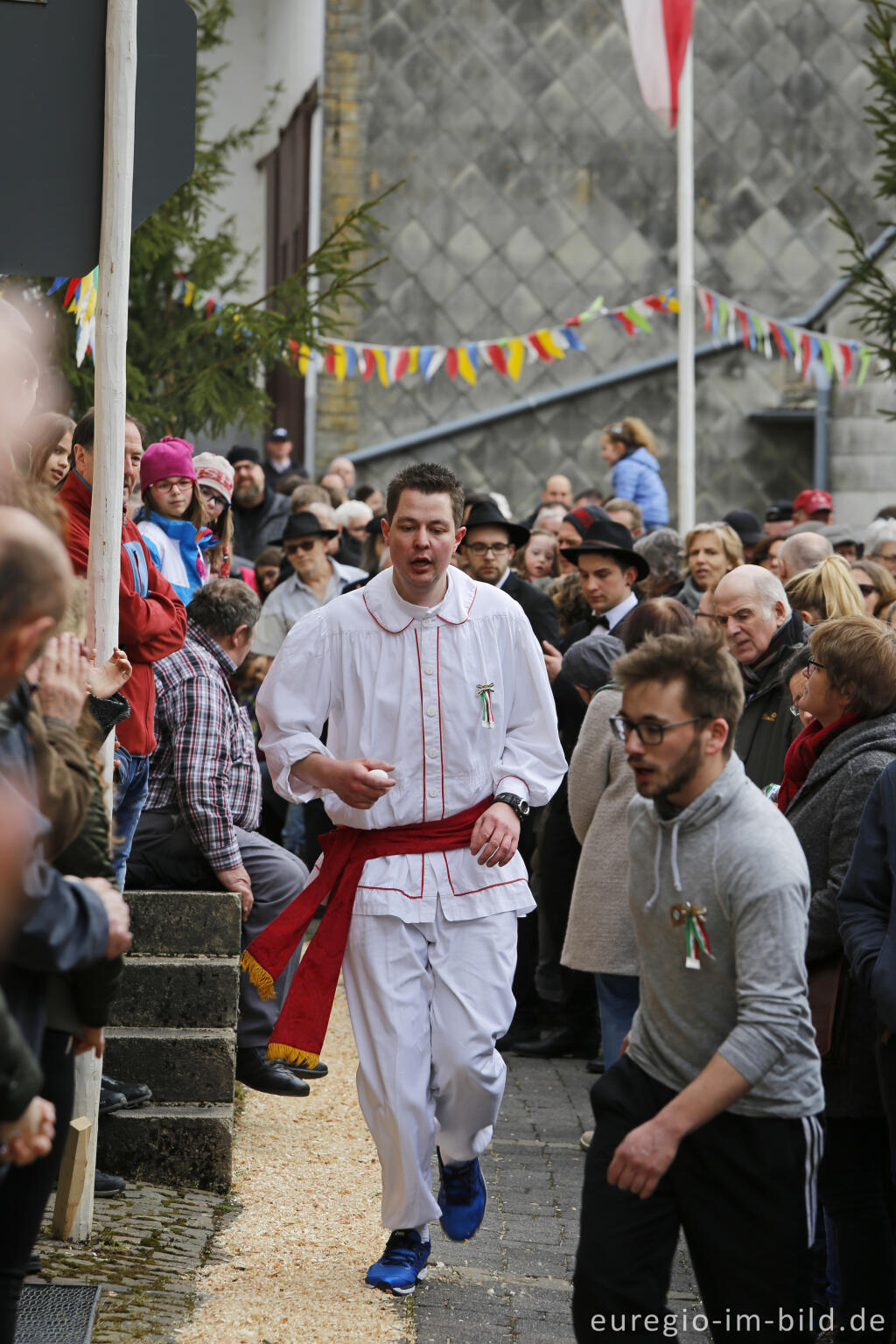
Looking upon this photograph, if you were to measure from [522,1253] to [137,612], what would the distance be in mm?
2270

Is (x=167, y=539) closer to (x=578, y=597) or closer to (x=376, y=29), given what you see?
(x=578, y=597)

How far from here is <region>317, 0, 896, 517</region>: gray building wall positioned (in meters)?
17.1

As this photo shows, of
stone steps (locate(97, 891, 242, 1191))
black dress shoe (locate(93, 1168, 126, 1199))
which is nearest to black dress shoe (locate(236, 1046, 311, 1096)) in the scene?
stone steps (locate(97, 891, 242, 1191))

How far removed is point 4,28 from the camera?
4594 millimetres

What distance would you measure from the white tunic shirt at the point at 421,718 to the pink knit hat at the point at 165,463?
5.72 feet

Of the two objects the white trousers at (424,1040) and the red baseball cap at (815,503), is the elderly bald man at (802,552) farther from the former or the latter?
the red baseball cap at (815,503)

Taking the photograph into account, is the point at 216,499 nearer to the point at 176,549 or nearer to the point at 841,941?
the point at 176,549

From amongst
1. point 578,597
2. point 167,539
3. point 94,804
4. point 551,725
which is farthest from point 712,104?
point 94,804

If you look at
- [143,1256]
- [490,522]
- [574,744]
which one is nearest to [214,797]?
[143,1256]

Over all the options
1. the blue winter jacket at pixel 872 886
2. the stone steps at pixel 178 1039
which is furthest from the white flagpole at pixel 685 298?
the blue winter jacket at pixel 872 886

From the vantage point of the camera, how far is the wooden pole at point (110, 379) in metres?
4.62

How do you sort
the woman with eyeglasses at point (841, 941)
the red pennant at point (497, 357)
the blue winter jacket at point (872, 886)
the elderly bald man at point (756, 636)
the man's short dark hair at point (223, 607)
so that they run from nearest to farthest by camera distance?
the blue winter jacket at point (872, 886), the woman with eyeglasses at point (841, 941), the elderly bald man at point (756, 636), the man's short dark hair at point (223, 607), the red pennant at point (497, 357)

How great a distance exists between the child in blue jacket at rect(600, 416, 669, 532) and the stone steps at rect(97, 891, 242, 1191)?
24.8 ft

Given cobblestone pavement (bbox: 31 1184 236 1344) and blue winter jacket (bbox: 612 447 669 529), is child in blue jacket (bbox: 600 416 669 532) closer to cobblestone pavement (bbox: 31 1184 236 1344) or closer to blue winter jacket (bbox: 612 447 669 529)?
blue winter jacket (bbox: 612 447 669 529)
